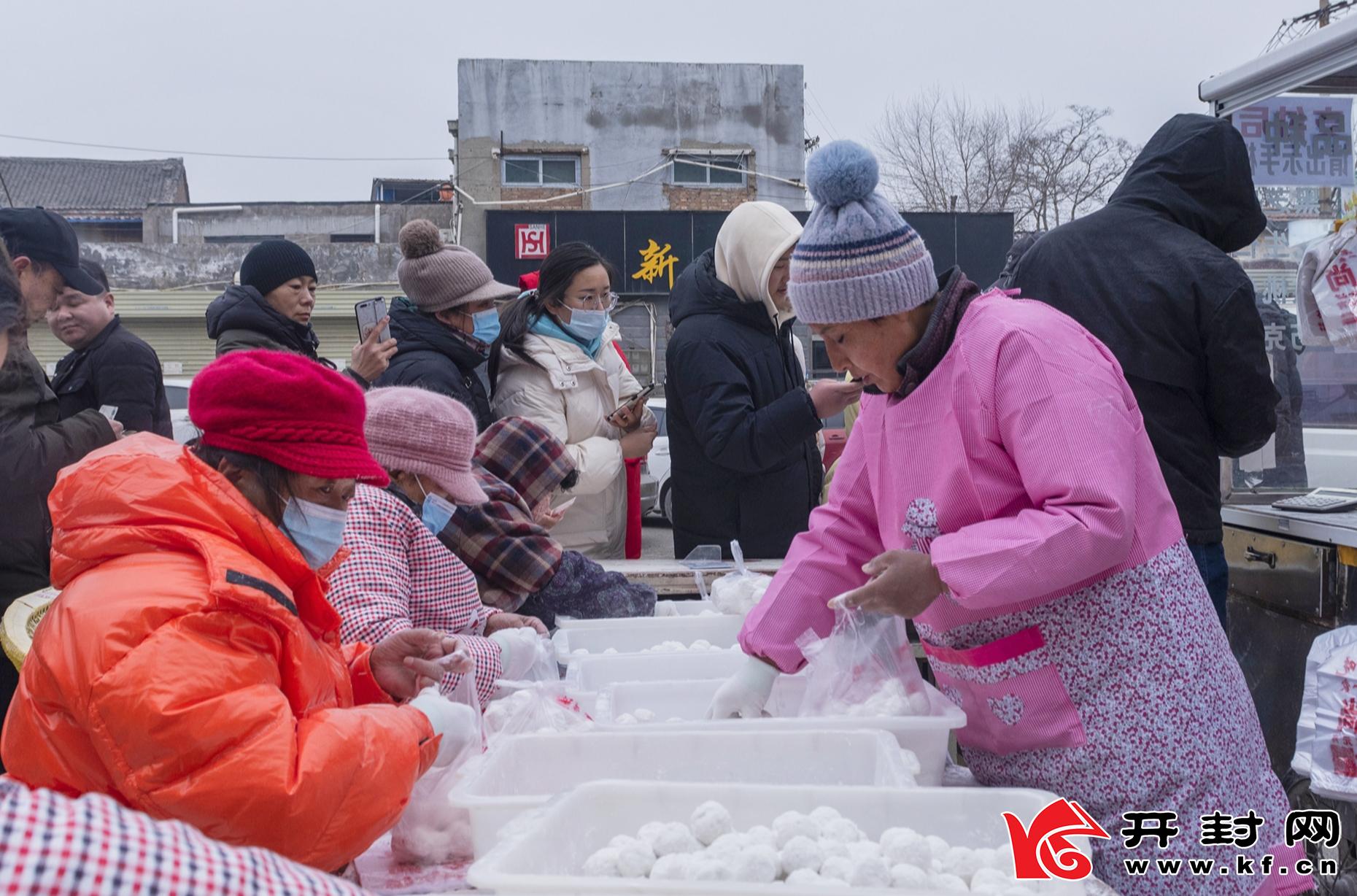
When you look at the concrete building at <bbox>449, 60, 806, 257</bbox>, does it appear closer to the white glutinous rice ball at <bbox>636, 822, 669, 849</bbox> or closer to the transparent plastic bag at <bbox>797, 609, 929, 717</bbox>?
the transparent plastic bag at <bbox>797, 609, 929, 717</bbox>

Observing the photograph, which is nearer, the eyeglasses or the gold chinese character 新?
the eyeglasses

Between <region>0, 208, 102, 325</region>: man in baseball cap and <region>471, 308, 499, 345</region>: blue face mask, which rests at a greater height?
<region>0, 208, 102, 325</region>: man in baseball cap

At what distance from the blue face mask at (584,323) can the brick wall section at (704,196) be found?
19.4 meters

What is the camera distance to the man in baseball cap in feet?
10.5

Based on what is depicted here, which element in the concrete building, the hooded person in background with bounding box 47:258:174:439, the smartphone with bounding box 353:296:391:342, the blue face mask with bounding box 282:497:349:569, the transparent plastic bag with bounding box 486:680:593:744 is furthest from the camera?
the concrete building

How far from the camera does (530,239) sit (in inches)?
674

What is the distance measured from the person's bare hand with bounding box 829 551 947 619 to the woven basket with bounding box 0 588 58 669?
1577 millimetres

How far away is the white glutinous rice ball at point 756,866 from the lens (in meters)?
1.26

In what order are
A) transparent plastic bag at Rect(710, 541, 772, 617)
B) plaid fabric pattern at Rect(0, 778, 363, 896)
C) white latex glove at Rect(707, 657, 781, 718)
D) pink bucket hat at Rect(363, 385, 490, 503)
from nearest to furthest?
1. plaid fabric pattern at Rect(0, 778, 363, 896)
2. white latex glove at Rect(707, 657, 781, 718)
3. pink bucket hat at Rect(363, 385, 490, 503)
4. transparent plastic bag at Rect(710, 541, 772, 617)

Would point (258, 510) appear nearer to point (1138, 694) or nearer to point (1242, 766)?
point (1138, 694)

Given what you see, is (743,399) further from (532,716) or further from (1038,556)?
(1038,556)

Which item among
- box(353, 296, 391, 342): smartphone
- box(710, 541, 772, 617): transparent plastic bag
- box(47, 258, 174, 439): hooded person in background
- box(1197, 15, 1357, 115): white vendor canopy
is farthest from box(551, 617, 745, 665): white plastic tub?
box(1197, 15, 1357, 115): white vendor canopy

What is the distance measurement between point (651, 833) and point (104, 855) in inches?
35.4

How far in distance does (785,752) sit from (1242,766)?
27.5 inches
